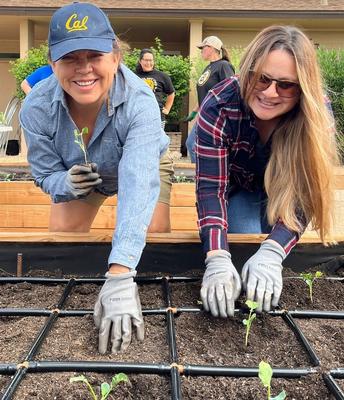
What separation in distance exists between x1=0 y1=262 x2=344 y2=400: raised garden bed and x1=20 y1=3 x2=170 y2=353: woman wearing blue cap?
0.13 metres

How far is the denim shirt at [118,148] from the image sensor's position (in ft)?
5.54

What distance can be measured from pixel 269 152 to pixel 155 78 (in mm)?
5407

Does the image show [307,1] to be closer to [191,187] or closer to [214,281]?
[191,187]

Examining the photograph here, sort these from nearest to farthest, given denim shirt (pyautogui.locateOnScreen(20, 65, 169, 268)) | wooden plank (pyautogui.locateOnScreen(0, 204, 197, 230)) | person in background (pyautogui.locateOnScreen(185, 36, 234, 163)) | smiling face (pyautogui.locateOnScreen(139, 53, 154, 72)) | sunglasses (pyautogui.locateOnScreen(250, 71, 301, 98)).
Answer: denim shirt (pyautogui.locateOnScreen(20, 65, 169, 268)) < sunglasses (pyautogui.locateOnScreen(250, 71, 301, 98)) < wooden plank (pyautogui.locateOnScreen(0, 204, 197, 230)) < person in background (pyautogui.locateOnScreen(185, 36, 234, 163)) < smiling face (pyautogui.locateOnScreen(139, 53, 154, 72))

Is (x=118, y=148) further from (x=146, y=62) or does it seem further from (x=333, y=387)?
(x=146, y=62)

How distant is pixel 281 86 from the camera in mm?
1795

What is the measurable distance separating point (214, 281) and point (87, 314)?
0.46 metres

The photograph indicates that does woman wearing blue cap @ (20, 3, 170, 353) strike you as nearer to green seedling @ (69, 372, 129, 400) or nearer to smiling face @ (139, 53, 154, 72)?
green seedling @ (69, 372, 129, 400)

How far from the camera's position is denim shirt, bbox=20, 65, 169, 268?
5.54 ft

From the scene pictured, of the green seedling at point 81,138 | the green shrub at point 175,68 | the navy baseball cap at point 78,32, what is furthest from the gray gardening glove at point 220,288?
the green shrub at point 175,68

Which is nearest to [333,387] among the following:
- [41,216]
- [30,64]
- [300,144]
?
[300,144]

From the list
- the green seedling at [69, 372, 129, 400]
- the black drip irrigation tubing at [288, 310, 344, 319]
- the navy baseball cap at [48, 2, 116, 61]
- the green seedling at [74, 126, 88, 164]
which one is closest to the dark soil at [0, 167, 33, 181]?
the green seedling at [74, 126, 88, 164]

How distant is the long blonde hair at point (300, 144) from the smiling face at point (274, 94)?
0.06 feet

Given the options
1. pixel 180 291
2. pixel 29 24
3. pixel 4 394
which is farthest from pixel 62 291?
pixel 29 24
